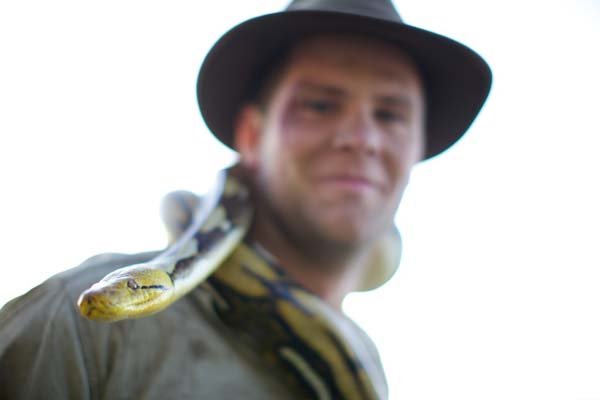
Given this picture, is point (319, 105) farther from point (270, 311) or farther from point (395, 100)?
point (270, 311)

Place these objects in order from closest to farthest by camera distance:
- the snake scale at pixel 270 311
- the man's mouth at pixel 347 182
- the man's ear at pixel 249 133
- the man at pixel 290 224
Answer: the man at pixel 290 224 < the snake scale at pixel 270 311 < the man's mouth at pixel 347 182 < the man's ear at pixel 249 133

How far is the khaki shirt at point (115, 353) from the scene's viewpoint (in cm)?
146

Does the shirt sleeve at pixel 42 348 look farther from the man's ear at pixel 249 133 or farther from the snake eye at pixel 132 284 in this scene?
the man's ear at pixel 249 133

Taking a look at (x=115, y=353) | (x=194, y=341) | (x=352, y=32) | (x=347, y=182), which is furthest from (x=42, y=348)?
(x=352, y=32)

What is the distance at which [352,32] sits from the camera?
229cm

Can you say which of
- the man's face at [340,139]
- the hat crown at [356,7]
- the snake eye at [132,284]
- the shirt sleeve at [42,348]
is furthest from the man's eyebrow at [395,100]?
the shirt sleeve at [42,348]

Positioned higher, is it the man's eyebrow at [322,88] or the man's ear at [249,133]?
the man's eyebrow at [322,88]

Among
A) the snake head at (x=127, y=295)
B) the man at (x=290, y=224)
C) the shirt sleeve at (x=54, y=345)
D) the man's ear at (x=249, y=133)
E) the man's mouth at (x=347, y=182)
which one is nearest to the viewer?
the snake head at (x=127, y=295)

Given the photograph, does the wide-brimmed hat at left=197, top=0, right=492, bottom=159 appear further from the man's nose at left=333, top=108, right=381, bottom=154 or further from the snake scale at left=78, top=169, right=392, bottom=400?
the snake scale at left=78, top=169, right=392, bottom=400

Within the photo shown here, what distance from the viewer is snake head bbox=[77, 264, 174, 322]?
1336 mm

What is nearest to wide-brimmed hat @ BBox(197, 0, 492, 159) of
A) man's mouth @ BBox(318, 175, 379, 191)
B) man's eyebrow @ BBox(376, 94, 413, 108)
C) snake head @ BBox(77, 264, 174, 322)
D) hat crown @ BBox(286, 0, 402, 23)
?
hat crown @ BBox(286, 0, 402, 23)

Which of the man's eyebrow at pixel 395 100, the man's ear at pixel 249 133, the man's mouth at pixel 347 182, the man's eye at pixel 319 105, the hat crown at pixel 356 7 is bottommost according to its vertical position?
the man's mouth at pixel 347 182

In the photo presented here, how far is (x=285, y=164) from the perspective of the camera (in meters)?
2.15

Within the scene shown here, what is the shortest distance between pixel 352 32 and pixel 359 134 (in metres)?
0.48
